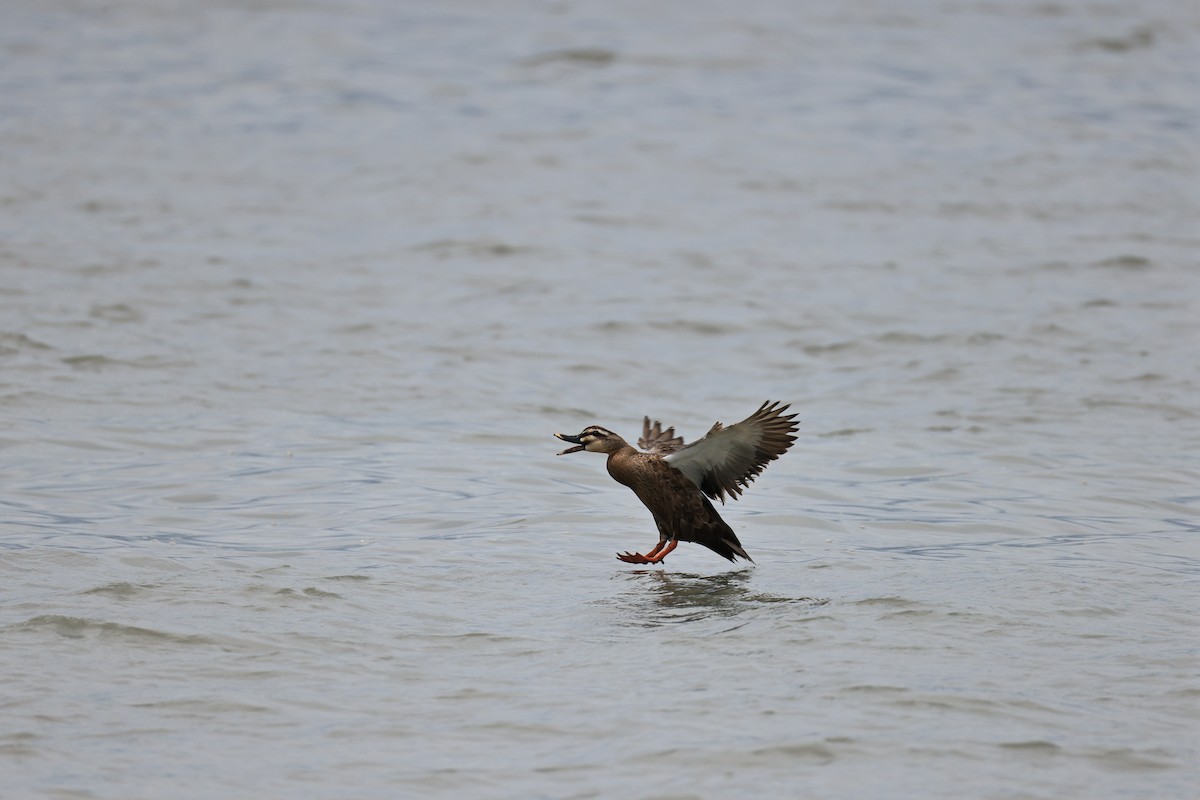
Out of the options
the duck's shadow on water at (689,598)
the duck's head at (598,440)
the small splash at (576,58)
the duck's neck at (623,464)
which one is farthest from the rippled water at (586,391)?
the duck's head at (598,440)

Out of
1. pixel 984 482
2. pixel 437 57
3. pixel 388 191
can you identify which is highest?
pixel 437 57

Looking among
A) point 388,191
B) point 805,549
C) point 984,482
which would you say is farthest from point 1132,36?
point 805,549

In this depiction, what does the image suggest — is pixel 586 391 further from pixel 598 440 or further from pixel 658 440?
pixel 598 440

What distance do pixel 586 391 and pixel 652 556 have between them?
465 centimetres

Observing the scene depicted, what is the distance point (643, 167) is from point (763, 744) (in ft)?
49.9

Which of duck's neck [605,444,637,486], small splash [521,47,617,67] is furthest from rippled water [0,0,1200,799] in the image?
duck's neck [605,444,637,486]

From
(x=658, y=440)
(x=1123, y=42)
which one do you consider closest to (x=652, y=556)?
(x=658, y=440)

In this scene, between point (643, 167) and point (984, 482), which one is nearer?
point (984, 482)

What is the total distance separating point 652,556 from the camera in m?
7.48

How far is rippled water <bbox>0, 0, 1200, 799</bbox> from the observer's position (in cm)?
527

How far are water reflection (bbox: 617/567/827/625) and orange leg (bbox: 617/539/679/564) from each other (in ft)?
0.23

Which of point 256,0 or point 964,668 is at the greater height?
point 256,0

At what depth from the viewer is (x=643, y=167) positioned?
19656 mm

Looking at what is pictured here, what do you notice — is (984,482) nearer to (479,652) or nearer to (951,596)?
(951,596)
